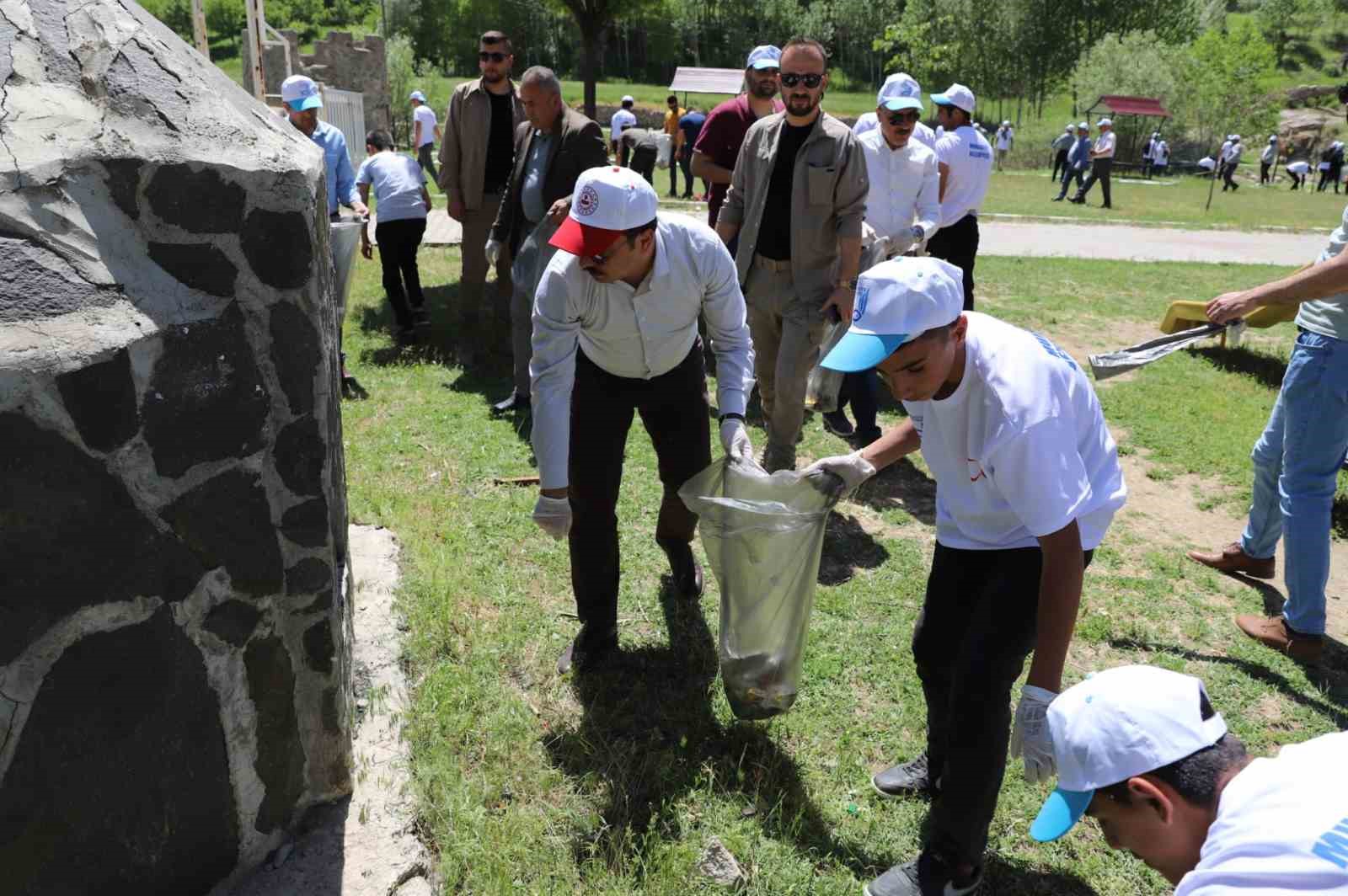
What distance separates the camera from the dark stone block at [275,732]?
2.46 meters

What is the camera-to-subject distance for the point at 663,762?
314 centimetres

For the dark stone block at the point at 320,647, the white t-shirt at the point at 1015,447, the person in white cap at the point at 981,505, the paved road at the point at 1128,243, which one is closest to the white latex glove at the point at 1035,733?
the person in white cap at the point at 981,505

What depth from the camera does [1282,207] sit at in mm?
23266

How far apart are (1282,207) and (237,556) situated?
2624cm

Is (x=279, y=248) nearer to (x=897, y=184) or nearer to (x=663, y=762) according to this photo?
(x=663, y=762)

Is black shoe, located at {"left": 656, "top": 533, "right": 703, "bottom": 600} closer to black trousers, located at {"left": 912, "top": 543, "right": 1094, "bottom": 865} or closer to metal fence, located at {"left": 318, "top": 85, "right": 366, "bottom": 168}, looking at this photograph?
black trousers, located at {"left": 912, "top": 543, "right": 1094, "bottom": 865}

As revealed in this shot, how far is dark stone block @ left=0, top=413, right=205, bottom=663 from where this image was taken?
195 cm

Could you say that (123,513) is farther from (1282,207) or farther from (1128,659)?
(1282,207)

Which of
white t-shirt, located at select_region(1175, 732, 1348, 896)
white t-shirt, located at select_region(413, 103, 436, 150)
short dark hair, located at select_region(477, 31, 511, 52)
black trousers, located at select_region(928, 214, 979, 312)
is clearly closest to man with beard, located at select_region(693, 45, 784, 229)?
short dark hair, located at select_region(477, 31, 511, 52)

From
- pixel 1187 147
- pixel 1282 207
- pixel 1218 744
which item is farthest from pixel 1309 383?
pixel 1187 147

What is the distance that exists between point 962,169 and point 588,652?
444cm

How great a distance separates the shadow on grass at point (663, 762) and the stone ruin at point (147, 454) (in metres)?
0.94

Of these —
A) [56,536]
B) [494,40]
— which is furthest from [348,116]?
[56,536]

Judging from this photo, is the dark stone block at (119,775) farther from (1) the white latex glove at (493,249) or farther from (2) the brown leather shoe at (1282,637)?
(1) the white latex glove at (493,249)
